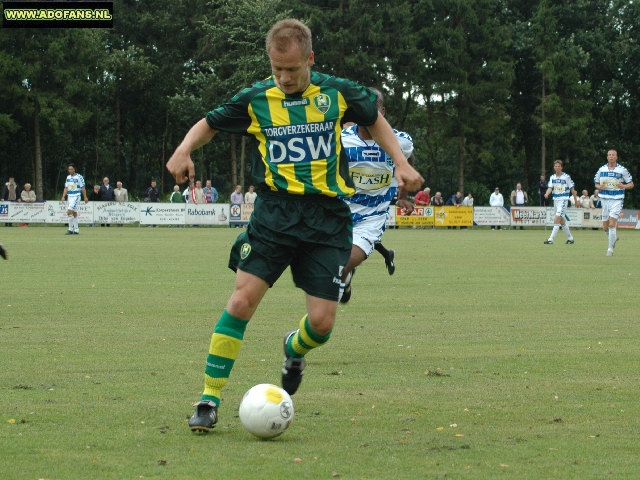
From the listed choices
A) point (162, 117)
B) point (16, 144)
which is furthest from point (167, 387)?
point (162, 117)

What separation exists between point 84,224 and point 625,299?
32557 mm

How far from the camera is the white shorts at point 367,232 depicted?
10047 millimetres

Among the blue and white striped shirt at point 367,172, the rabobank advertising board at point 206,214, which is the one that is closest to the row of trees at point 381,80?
the rabobank advertising board at point 206,214

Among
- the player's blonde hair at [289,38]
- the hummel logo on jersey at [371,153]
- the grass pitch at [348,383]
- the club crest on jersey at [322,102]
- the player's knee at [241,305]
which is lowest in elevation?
the grass pitch at [348,383]

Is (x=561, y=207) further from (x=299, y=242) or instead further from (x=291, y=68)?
(x=291, y=68)

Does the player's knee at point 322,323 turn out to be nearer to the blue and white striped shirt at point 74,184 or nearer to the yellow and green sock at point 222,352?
the yellow and green sock at point 222,352

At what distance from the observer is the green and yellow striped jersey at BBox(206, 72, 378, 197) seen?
584 centimetres

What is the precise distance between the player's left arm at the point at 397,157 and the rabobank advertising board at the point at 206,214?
37.9 meters

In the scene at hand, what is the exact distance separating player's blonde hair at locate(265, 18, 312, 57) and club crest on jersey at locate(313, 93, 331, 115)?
317 mm

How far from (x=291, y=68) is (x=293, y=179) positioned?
0.63 meters

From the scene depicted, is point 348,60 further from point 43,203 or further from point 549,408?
point 549,408

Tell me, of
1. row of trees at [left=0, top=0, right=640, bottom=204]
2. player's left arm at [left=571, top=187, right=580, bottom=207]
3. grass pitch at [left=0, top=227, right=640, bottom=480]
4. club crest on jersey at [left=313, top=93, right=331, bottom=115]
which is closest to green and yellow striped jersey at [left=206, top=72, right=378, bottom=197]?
club crest on jersey at [left=313, top=93, right=331, bottom=115]

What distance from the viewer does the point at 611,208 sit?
961 inches

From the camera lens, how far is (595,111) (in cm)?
6969
